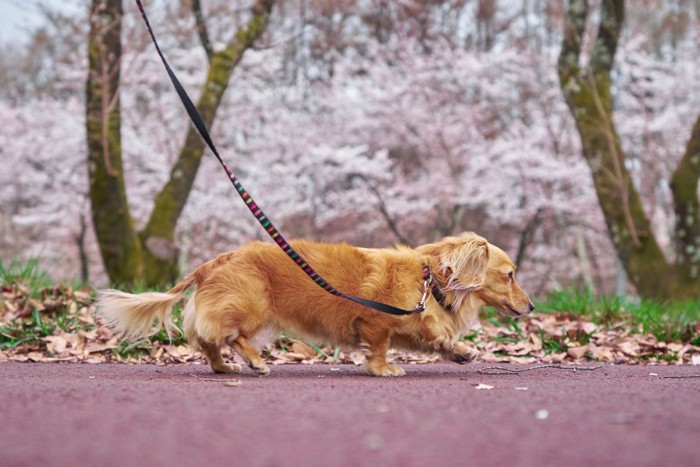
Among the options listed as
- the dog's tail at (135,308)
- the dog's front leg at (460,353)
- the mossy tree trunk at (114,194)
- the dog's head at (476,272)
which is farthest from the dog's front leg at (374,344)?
the mossy tree trunk at (114,194)

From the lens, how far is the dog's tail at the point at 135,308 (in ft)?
11.4

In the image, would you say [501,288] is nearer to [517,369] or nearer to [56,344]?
[517,369]

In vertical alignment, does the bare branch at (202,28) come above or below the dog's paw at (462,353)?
above

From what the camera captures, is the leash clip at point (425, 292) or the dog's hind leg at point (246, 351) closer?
the dog's hind leg at point (246, 351)

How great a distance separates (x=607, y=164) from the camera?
824 centimetres

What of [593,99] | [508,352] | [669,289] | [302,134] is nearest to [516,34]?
[302,134]

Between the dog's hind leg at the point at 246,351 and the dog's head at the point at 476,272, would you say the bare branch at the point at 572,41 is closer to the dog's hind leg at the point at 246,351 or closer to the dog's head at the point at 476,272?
the dog's head at the point at 476,272

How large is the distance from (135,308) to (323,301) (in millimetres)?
934

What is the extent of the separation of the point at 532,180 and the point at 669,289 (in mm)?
8467

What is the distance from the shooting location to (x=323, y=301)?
3420 mm

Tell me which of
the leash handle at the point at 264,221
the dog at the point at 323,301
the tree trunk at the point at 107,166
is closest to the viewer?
the leash handle at the point at 264,221

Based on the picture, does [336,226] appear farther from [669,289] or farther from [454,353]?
[454,353]

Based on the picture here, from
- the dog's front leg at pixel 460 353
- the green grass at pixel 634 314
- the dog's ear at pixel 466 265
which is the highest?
the dog's ear at pixel 466 265

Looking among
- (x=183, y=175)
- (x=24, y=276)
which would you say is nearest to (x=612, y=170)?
(x=183, y=175)
